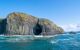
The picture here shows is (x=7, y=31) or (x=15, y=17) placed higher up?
(x=15, y=17)

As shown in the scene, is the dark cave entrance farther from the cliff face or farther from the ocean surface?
the ocean surface

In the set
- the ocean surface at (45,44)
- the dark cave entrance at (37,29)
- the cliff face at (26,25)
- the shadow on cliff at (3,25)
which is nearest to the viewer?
the ocean surface at (45,44)

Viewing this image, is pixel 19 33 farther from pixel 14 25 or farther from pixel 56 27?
pixel 56 27

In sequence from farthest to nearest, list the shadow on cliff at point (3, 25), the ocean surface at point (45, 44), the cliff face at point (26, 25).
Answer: the shadow on cliff at point (3, 25) < the cliff face at point (26, 25) < the ocean surface at point (45, 44)

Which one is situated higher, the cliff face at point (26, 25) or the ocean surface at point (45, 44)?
the cliff face at point (26, 25)

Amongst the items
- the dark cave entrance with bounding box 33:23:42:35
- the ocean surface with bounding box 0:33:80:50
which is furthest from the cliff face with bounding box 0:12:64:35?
the ocean surface with bounding box 0:33:80:50

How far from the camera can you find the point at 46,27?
536ft

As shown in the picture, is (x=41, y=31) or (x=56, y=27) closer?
(x=41, y=31)

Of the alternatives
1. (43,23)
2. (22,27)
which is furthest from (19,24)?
(43,23)

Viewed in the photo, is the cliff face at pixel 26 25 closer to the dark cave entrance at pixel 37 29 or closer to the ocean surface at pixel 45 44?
the dark cave entrance at pixel 37 29

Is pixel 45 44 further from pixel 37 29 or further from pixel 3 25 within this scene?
pixel 3 25

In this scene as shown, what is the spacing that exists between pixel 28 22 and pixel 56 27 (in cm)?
2126

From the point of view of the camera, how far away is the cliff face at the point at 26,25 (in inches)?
6324

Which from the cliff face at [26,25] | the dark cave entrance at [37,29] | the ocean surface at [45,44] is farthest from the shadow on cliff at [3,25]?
the ocean surface at [45,44]
